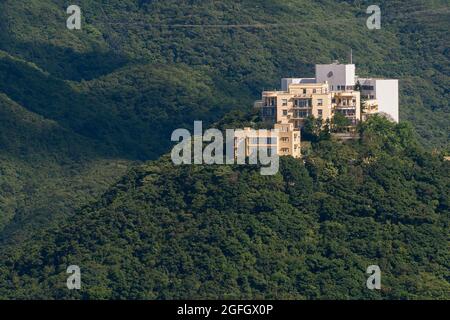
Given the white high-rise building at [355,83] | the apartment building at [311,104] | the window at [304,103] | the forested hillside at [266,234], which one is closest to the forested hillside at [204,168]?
the forested hillside at [266,234]

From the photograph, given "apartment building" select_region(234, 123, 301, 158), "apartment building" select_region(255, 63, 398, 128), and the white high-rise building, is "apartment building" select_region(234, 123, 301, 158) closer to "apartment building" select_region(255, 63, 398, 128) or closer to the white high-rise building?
"apartment building" select_region(255, 63, 398, 128)

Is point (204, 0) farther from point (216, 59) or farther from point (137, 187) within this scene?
point (137, 187)

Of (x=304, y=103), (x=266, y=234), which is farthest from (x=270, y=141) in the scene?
(x=266, y=234)

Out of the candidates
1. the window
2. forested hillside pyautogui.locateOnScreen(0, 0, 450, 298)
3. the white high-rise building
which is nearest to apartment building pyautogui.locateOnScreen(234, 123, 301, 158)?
forested hillside pyautogui.locateOnScreen(0, 0, 450, 298)

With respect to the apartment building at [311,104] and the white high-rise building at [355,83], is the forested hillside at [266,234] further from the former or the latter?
the white high-rise building at [355,83]

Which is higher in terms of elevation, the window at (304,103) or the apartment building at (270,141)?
the window at (304,103)

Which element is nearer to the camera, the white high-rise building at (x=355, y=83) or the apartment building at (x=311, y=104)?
the apartment building at (x=311, y=104)
